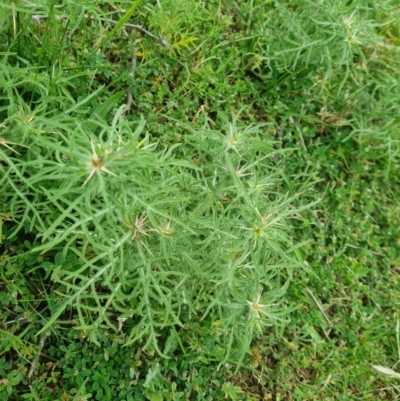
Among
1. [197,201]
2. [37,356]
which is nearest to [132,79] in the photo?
[197,201]

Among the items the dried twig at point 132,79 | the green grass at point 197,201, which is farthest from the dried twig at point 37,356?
the dried twig at point 132,79

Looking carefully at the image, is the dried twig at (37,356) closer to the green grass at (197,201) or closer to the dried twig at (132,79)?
the green grass at (197,201)

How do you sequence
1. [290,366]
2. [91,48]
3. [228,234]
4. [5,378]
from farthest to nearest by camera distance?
[290,366] < [91,48] < [5,378] < [228,234]

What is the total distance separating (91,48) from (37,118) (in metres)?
0.85

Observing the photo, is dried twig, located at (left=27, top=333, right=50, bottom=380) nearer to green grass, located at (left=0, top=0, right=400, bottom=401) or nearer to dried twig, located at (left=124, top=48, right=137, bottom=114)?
green grass, located at (left=0, top=0, right=400, bottom=401)

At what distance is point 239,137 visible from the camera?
6.07 ft

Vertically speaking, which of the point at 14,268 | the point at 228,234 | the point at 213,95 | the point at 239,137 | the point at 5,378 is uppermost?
the point at 239,137

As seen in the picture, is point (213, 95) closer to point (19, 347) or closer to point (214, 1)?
point (214, 1)

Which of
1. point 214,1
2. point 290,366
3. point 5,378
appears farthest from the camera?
point 214,1

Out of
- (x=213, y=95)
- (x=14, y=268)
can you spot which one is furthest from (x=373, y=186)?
(x=14, y=268)

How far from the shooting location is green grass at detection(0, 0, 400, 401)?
1.71 meters

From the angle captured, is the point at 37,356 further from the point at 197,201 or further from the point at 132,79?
the point at 132,79

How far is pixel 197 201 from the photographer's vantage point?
202cm

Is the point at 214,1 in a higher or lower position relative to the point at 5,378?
higher
